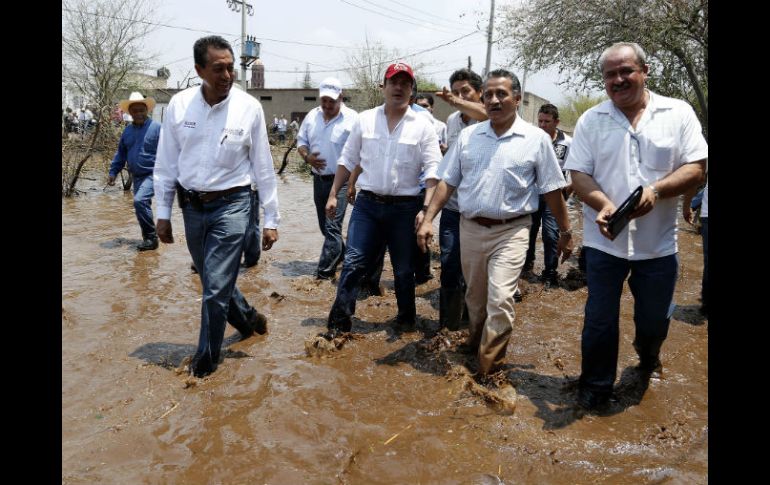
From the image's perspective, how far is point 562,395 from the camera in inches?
156

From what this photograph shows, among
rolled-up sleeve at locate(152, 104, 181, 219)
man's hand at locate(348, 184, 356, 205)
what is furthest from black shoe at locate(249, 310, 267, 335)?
man's hand at locate(348, 184, 356, 205)

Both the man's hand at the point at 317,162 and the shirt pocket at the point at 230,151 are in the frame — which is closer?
the shirt pocket at the point at 230,151

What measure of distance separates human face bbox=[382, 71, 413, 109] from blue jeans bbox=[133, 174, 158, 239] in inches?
181

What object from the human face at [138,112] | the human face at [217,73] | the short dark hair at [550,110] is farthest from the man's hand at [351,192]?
the human face at [138,112]

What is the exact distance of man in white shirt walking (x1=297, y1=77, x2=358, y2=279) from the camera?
21.9ft

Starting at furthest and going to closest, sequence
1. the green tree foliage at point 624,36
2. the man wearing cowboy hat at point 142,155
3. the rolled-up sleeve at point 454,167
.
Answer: the green tree foliage at point 624,36, the man wearing cowboy hat at point 142,155, the rolled-up sleeve at point 454,167

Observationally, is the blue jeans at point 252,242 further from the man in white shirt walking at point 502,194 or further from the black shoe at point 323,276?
the man in white shirt walking at point 502,194

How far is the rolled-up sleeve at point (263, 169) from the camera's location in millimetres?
4211

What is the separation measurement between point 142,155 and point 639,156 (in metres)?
6.50

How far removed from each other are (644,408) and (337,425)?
1883 millimetres

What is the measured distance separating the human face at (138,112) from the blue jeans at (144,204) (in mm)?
734
